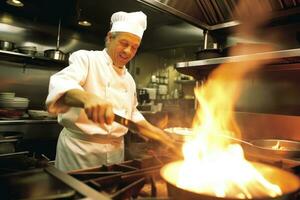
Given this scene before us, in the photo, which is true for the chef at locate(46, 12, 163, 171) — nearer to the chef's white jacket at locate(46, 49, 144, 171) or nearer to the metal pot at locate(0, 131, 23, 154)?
the chef's white jacket at locate(46, 49, 144, 171)

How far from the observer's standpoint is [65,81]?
148cm

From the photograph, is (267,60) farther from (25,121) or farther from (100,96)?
(25,121)

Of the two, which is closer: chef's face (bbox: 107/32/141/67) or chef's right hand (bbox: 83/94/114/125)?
chef's right hand (bbox: 83/94/114/125)

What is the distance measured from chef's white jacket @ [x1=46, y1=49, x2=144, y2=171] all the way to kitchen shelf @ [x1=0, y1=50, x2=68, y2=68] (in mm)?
2281

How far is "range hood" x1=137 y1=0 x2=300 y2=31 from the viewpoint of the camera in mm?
2092

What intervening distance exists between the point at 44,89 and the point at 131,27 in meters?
3.15

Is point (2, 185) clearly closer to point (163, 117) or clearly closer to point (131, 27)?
point (131, 27)

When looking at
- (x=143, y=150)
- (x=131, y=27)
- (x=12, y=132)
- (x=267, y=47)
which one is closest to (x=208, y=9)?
(x=267, y=47)

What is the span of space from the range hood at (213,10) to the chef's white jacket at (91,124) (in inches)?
26.7

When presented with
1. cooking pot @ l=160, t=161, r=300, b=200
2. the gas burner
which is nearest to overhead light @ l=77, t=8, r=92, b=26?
the gas burner

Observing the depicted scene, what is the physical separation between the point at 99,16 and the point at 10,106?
191 centimetres

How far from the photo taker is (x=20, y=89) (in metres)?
4.21

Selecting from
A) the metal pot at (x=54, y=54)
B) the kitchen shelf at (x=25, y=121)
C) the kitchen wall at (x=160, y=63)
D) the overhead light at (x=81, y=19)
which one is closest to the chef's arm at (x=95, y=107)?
the kitchen shelf at (x=25, y=121)

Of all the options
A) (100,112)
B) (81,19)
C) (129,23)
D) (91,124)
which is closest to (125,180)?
(100,112)
